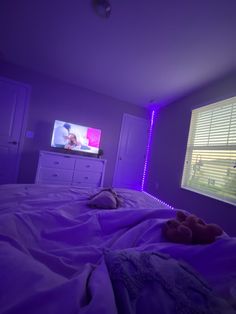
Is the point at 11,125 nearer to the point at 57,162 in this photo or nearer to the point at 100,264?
the point at 57,162

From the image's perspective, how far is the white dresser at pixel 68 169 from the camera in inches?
113

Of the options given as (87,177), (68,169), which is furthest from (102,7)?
(87,177)

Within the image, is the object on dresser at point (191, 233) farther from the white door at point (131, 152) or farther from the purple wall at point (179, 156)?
the white door at point (131, 152)

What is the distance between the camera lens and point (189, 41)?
187 centimetres

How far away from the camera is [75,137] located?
10.7 feet

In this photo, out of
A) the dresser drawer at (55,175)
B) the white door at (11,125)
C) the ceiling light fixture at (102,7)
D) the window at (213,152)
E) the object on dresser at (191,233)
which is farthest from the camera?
the white door at (11,125)

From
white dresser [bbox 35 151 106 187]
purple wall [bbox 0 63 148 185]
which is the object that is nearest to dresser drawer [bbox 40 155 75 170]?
white dresser [bbox 35 151 106 187]

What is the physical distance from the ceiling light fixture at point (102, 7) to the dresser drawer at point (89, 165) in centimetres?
208

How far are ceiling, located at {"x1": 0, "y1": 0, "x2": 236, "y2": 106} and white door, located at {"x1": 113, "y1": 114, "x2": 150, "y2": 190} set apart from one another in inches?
43.5

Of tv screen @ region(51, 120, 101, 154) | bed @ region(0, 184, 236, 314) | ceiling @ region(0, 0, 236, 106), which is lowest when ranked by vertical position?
bed @ region(0, 184, 236, 314)

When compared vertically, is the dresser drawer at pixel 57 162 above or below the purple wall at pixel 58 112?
Answer: below

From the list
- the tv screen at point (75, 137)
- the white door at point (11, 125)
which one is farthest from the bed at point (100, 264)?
the white door at point (11, 125)

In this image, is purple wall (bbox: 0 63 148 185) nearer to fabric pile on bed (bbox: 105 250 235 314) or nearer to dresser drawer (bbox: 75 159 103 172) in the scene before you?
dresser drawer (bbox: 75 159 103 172)

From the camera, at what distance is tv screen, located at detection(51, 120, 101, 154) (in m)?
3.15
